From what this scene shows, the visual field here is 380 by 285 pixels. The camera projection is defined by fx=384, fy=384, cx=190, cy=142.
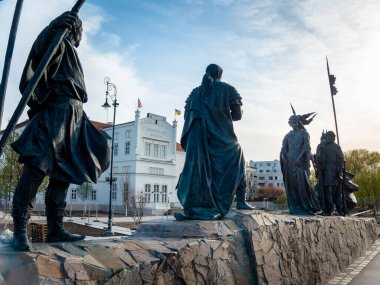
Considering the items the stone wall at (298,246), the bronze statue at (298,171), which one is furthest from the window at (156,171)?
the stone wall at (298,246)

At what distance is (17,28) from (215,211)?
11.1 feet

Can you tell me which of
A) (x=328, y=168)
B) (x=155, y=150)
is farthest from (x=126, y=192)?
(x=328, y=168)

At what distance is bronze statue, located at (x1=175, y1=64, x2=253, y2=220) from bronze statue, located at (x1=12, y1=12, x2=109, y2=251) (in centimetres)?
212

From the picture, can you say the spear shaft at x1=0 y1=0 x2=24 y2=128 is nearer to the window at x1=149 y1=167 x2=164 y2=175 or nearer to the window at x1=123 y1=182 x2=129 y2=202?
the window at x1=123 y1=182 x2=129 y2=202

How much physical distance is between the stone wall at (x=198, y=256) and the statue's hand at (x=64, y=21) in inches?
69.6

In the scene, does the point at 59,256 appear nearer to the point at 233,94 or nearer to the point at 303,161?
the point at 233,94

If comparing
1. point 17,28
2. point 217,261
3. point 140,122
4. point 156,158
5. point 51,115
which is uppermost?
point 140,122

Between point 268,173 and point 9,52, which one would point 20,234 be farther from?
point 268,173

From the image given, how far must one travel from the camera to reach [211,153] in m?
5.63

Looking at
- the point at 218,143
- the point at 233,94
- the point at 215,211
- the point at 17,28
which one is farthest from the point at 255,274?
the point at 17,28

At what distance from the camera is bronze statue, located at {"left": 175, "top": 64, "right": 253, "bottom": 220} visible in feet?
17.6

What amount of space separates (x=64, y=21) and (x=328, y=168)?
31.2 ft

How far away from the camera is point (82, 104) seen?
348 centimetres

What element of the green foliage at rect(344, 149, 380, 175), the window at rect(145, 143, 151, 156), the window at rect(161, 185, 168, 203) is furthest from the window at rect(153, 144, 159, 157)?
the green foliage at rect(344, 149, 380, 175)
